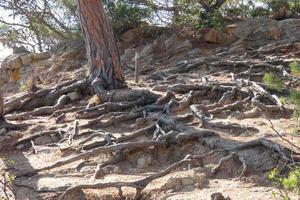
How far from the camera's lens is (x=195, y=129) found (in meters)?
5.81

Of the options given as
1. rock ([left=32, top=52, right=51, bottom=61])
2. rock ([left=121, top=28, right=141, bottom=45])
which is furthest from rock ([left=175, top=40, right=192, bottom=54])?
rock ([left=32, top=52, right=51, bottom=61])

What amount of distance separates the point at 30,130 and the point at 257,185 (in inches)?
160

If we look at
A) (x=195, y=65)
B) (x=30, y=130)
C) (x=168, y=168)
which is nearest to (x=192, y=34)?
(x=195, y=65)

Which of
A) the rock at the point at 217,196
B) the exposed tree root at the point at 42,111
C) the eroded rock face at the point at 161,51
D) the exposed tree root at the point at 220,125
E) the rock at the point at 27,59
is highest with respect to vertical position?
the rock at the point at 27,59

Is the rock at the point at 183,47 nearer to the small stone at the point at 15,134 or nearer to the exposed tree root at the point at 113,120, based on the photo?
the exposed tree root at the point at 113,120

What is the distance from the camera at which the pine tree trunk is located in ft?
27.3

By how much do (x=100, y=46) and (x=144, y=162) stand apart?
3.68 meters

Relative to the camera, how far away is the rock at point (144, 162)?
5.24 m

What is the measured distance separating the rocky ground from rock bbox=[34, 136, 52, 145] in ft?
0.05

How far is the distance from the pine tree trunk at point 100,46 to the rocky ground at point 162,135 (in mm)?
485

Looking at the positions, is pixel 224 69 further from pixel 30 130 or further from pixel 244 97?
pixel 30 130

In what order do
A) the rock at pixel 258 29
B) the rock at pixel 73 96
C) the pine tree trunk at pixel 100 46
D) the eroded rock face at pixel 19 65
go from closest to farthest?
the pine tree trunk at pixel 100 46 → the rock at pixel 73 96 → the rock at pixel 258 29 → the eroded rock face at pixel 19 65

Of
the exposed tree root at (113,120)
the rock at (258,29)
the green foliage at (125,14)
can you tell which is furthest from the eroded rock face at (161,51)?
the exposed tree root at (113,120)

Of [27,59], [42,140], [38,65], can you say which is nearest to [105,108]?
[42,140]
